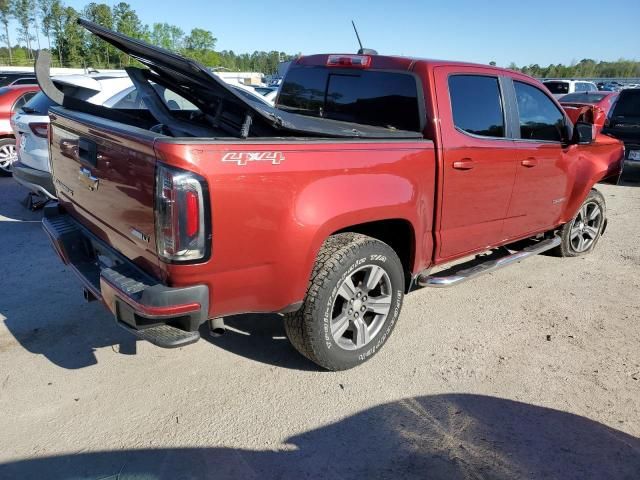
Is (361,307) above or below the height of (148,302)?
below

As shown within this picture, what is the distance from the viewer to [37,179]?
18.0ft

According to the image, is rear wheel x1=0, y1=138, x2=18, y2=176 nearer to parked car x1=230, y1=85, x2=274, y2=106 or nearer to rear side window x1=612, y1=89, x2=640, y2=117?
parked car x1=230, y1=85, x2=274, y2=106

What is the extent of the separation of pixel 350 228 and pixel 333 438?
4.13 feet

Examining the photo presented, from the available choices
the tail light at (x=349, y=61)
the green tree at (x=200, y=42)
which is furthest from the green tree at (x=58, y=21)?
the tail light at (x=349, y=61)

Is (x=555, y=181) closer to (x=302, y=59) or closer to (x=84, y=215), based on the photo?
(x=302, y=59)

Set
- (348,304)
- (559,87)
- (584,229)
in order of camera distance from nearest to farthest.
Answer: (348,304), (584,229), (559,87)

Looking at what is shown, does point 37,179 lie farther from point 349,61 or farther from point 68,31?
point 68,31

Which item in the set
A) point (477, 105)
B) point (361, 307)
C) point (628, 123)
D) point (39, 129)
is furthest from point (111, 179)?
point (628, 123)

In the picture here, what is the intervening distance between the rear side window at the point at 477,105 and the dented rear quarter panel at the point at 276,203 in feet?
2.74

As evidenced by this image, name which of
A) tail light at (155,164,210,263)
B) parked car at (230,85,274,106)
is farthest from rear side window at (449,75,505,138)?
tail light at (155,164,210,263)

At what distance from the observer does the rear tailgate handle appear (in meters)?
2.85

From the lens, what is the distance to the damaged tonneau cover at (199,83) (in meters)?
2.57

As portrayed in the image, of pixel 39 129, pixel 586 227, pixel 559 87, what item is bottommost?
pixel 586 227

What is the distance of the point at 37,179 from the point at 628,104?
11403 mm
